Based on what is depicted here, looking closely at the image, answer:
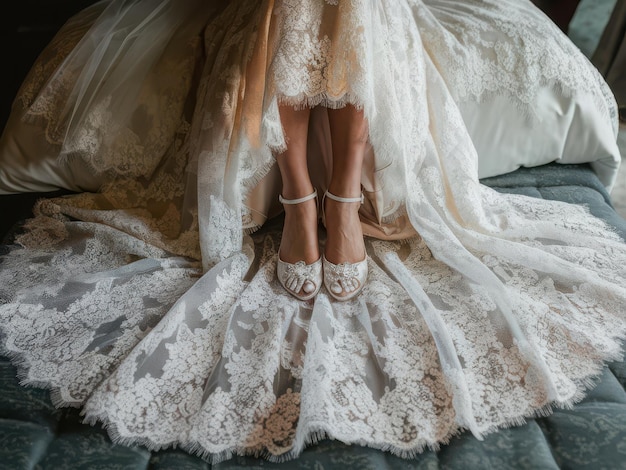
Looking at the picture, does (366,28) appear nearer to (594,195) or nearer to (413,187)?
(413,187)

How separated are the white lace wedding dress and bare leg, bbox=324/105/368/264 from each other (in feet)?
0.15

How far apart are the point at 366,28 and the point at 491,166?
601 mm

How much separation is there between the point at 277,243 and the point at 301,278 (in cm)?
18

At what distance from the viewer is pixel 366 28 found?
1.14 m

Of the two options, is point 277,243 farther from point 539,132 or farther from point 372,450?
point 539,132

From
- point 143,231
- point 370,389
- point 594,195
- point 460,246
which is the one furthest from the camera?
point 594,195

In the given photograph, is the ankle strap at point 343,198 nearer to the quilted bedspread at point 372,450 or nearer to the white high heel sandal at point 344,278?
the white high heel sandal at point 344,278

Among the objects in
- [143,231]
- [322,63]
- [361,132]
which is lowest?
[143,231]

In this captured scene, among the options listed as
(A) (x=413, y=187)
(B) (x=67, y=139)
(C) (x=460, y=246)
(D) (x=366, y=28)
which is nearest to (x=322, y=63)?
(D) (x=366, y=28)

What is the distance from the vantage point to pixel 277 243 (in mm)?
1402

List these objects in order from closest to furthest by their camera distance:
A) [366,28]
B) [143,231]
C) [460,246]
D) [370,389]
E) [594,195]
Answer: [370,389] < [366,28] < [460,246] < [143,231] < [594,195]

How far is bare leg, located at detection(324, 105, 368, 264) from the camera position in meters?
1.23

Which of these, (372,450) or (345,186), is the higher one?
(345,186)

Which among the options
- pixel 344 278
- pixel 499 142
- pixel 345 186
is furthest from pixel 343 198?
pixel 499 142
